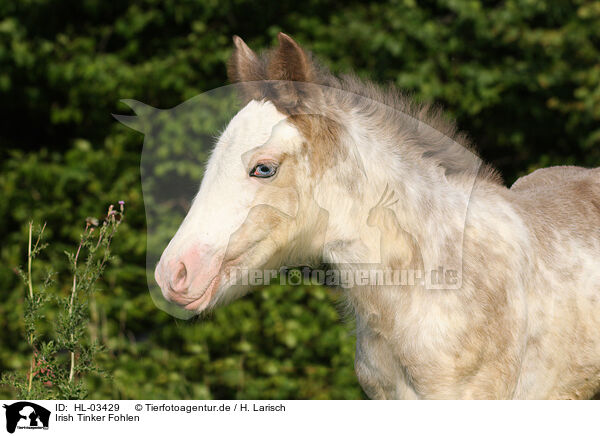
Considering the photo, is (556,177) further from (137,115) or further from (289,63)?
(137,115)

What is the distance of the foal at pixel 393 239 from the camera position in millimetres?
2109

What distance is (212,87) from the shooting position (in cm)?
654

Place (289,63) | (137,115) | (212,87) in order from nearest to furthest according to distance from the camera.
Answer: (289,63) < (137,115) < (212,87)

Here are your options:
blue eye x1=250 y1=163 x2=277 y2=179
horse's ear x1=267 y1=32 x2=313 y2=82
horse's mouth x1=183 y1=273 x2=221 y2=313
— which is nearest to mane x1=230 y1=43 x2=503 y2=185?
horse's ear x1=267 y1=32 x2=313 y2=82

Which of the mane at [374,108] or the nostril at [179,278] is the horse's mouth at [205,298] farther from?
the mane at [374,108]

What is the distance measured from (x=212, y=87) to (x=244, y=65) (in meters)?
4.30

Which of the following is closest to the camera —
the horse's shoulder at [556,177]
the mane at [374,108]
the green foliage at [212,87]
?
the mane at [374,108]

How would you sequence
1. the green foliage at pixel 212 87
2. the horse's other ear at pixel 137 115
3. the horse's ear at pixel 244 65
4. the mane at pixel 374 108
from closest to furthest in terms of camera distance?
the mane at pixel 374 108
the horse's ear at pixel 244 65
the horse's other ear at pixel 137 115
the green foliage at pixel 212 87

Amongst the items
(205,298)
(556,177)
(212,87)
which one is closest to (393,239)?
(205,298)

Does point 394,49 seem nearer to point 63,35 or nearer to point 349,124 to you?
point 63,35
